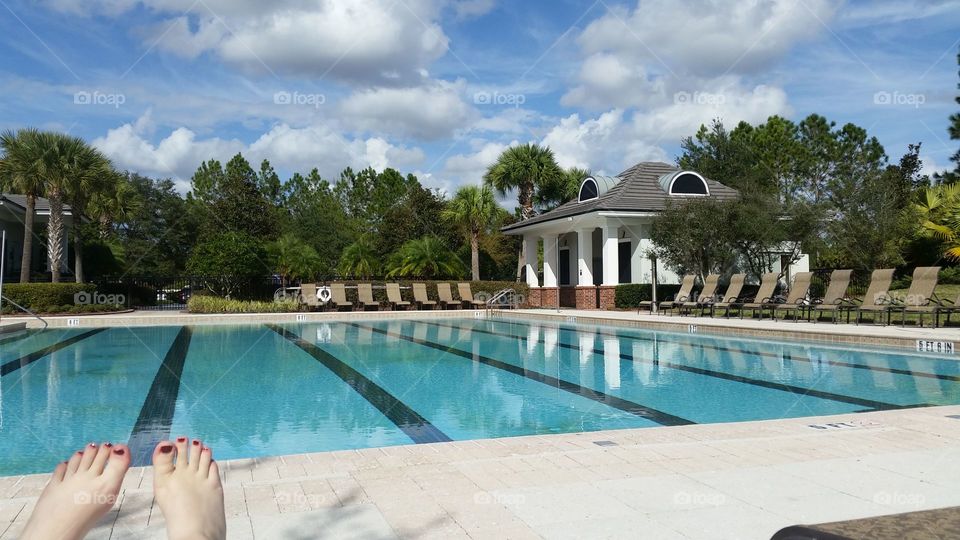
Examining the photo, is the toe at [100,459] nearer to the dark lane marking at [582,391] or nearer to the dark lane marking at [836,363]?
the dark lane marking at [582,391]

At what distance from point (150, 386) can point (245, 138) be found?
14.1 m

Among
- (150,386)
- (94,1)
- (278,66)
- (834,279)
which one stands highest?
(94,1)

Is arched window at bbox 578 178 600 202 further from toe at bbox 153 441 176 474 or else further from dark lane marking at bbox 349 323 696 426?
toe at bbox 153 441 176 474

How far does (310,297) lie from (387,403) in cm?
1796

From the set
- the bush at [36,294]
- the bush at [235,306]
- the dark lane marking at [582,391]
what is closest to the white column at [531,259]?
the bush at [235,306]

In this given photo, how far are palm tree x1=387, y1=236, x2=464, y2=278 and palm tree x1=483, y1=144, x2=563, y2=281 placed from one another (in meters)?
5.13

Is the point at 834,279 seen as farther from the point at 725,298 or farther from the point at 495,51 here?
the point at 495,51

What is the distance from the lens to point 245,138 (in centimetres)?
2125

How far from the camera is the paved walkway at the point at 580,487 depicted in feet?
9.49

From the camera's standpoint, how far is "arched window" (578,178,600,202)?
2686 centimetres

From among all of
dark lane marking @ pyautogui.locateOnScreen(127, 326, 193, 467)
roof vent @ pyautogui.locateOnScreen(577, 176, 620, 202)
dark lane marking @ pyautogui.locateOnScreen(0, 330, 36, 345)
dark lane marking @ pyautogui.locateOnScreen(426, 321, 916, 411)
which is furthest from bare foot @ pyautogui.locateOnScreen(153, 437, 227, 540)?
roof vent @ pyautogui.locateOnScreen(577, 176, 620, 202)

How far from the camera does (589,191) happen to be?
27375mm

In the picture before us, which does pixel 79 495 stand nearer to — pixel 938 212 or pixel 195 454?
pixel 195 454

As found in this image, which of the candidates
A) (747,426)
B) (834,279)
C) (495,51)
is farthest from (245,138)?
(747,426)
